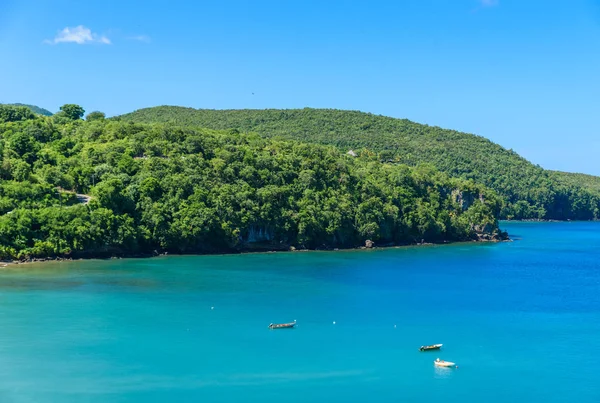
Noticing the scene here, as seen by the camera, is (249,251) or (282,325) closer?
(282,325)

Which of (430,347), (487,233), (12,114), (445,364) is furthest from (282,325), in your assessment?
(12,114)

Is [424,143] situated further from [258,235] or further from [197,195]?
[197,195]

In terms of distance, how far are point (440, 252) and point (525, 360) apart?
46.3 metres

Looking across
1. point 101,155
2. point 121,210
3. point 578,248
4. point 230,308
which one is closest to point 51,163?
point 101,155

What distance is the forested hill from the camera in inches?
5394

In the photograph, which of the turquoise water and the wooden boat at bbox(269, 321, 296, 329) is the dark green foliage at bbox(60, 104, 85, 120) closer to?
the turquoise water

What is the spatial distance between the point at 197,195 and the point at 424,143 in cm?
8407

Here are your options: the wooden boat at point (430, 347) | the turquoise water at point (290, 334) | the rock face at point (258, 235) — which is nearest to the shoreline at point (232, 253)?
the rock face at point (258, 235)

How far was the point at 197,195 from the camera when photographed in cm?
7025

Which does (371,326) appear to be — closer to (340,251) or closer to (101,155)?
(340,251)

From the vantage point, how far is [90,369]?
2953 centimetres

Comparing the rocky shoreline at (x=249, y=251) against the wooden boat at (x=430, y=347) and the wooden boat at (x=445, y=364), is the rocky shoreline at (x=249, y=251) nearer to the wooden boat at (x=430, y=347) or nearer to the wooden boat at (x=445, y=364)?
the wooden boat at (x=430, y=347)

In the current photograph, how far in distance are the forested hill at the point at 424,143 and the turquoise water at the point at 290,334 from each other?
7753cm

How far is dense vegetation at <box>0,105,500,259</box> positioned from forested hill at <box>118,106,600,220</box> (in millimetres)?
39668
